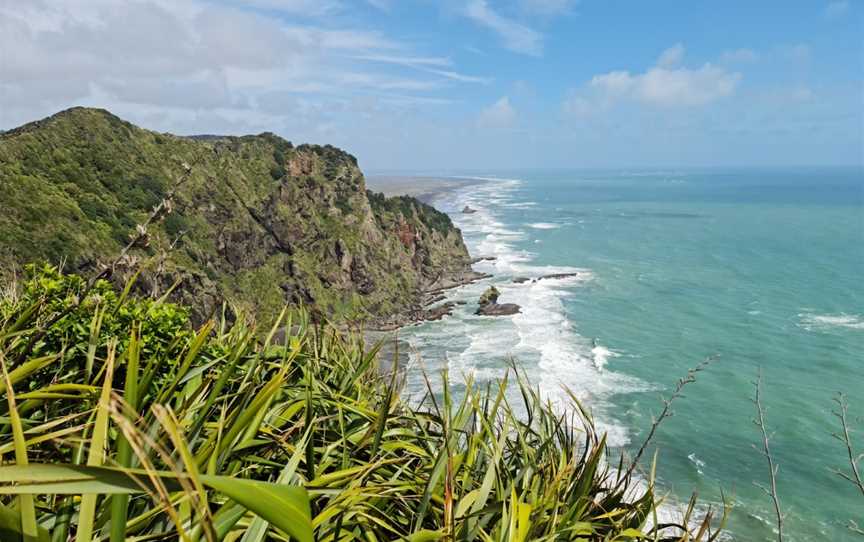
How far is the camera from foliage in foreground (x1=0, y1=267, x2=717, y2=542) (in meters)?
1.49

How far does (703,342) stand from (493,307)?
17948mm

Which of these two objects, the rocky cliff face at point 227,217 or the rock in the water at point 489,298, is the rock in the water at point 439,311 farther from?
the rocky cliff face at point 227,217

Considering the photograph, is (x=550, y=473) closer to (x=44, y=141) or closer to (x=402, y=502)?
(x=402, y=502)

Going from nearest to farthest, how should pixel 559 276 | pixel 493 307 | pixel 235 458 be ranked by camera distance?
pixel 235 458, pixel 493 307, pixel 559 276

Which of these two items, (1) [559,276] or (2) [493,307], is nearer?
(2) [493,307]

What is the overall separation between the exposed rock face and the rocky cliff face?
7454mm

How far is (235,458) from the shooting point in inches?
116

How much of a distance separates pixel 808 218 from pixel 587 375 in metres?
97.6

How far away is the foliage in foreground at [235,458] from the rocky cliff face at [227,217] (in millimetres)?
32590

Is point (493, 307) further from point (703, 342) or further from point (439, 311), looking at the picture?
point (703, 342)

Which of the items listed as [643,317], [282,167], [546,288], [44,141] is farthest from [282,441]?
[282,167]

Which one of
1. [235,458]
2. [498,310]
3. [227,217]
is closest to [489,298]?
[498,310]

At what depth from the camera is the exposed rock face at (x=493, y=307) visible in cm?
5225

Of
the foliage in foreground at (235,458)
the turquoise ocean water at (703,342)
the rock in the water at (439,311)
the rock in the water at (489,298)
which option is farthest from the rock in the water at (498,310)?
the foliage in foreground at (235,458)
